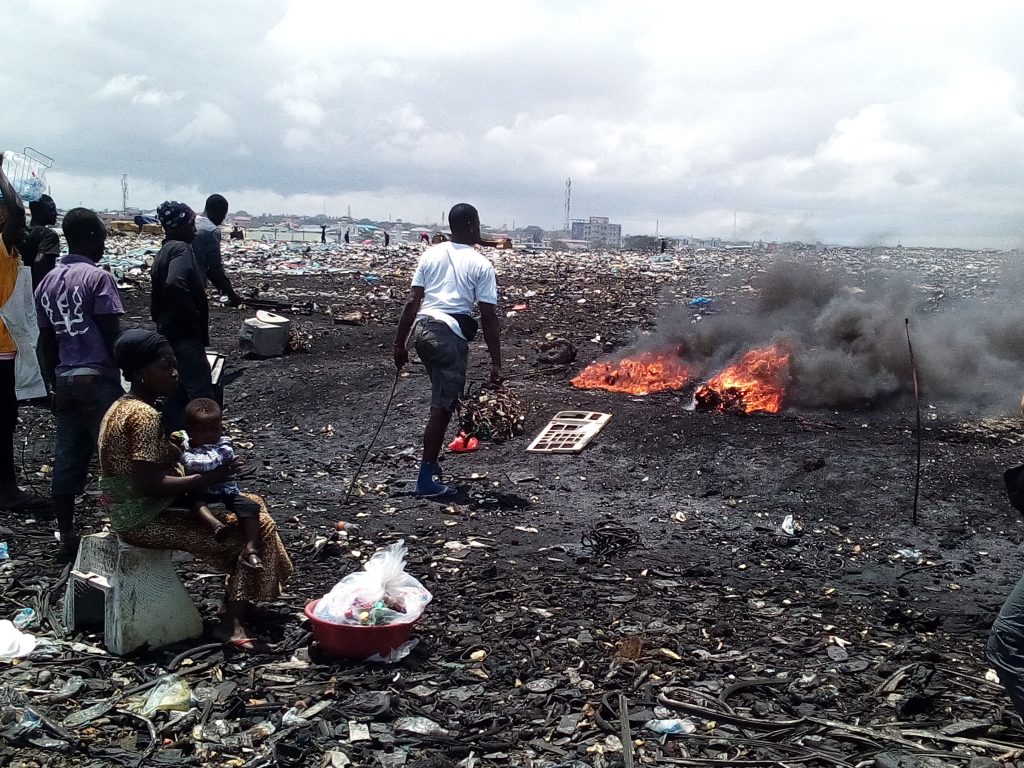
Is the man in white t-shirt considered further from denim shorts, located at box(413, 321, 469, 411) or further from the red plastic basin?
the red plastic basin

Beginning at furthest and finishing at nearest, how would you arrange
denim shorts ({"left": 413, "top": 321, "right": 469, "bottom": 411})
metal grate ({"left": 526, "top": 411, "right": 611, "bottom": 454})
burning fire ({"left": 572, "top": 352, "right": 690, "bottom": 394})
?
1. burning fire ({"left": 572, "top": 352, "right": 690, "bottom": 394})
2. metal grate ({"left": 526, "top": 411, "right": 611, "bottom": 454})
3. denim shorts ({"left": 413, "top": 321, "right": 469, "bottom": 411})

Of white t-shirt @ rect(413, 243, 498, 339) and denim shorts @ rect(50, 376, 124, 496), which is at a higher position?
white t-shirt @ rect(413, 243, 498, 339)

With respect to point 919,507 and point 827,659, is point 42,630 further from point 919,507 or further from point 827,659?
point 919,507

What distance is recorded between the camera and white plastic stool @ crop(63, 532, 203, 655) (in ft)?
11.2

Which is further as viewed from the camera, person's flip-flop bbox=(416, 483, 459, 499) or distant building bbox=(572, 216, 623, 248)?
distant building bbox=(572, 216, 623, 248)

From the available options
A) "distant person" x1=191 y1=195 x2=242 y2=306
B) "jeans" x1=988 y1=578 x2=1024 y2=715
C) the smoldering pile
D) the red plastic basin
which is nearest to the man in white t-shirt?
the red plastic basin

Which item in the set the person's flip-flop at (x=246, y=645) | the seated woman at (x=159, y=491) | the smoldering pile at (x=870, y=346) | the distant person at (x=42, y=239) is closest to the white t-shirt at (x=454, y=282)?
the seated woman at (x=159, y=491)

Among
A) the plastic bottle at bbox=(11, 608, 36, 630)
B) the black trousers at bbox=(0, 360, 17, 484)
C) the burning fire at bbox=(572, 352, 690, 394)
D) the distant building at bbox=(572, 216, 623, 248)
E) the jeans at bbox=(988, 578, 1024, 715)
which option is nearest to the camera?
the jeans at bbox=(988, 578, 1024, 715)

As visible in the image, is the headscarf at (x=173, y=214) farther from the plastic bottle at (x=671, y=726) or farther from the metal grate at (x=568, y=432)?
the plastic bottle at (x=671, y=726)

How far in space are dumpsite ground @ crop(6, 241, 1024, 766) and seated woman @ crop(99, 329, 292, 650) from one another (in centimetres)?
26

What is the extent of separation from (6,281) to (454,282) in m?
2.93

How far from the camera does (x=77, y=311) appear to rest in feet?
14.0

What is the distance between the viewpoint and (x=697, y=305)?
15727 millimetres

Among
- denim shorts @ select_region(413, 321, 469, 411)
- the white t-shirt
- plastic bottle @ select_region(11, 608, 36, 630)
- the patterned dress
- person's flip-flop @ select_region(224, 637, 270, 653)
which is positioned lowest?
plastic bottle @ select_region(11, 608, 36, 630)
